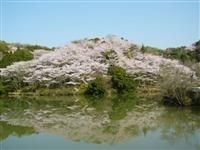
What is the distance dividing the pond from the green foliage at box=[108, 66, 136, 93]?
8.08m

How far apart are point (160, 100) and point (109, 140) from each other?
8.80 meters

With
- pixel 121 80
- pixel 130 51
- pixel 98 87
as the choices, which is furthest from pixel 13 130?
pixel 130 51

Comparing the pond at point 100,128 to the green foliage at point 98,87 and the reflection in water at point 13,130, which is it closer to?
the reflection in water at point 13,130

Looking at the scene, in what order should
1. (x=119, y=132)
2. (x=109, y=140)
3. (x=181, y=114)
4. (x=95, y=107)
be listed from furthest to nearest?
(x=95, y=107) → (x=181, y=114) → (x=119, y=132) → (x=109, y=140)

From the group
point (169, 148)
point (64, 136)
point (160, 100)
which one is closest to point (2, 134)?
point (64, 136)

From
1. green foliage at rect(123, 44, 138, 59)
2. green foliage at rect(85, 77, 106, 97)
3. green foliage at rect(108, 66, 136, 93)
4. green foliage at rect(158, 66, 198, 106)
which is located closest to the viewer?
green foliage at rect(158, 66, 198, 106)

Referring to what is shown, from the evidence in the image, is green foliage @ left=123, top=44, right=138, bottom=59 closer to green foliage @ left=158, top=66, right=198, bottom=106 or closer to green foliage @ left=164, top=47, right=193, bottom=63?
green foliage @ left=164, top=47, right=193, bottom=63

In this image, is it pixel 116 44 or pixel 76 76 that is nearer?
pixel 76 76

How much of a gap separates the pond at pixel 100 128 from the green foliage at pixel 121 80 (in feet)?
26.5

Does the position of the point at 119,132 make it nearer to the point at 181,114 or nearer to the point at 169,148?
the point at 169,148

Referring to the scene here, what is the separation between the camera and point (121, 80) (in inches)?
1024

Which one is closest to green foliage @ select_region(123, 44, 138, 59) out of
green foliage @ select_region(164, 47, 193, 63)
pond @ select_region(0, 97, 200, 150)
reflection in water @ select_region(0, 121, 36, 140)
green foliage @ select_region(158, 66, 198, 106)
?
green foliage @ select_region(164, 47, 193, 63)

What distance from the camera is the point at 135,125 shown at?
13.0 meters

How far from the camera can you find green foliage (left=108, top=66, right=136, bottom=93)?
2602 centimetres
